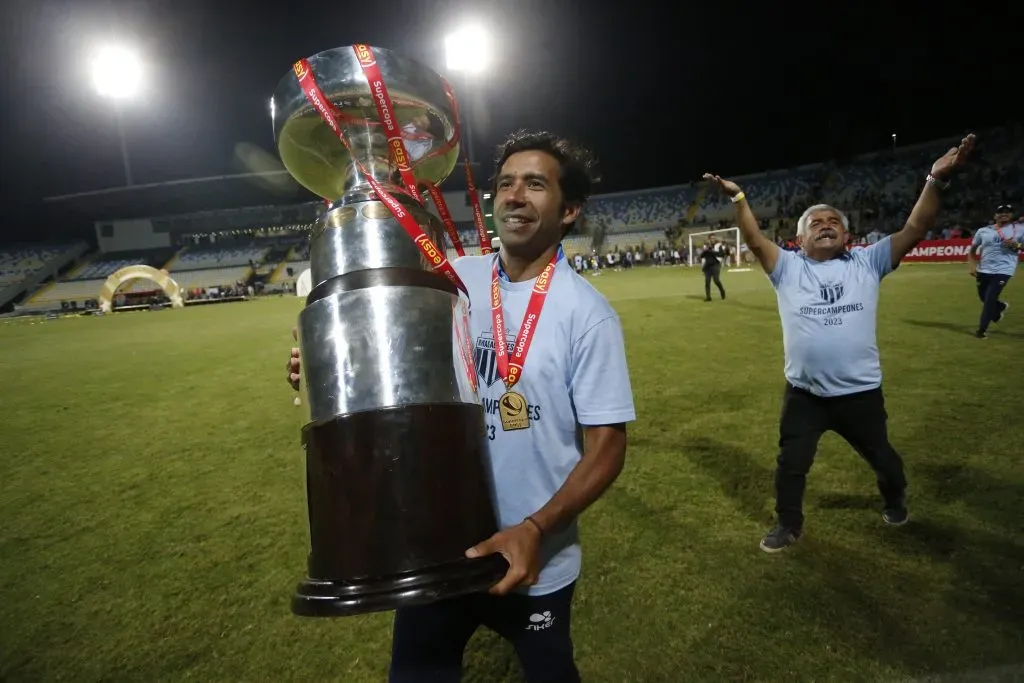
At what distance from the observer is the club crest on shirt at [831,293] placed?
317 cm

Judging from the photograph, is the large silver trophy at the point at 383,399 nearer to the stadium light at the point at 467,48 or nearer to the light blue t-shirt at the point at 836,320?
the light blue t-shirt at the point at 836,320

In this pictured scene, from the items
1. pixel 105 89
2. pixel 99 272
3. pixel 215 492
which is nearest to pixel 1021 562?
pixel 215 492

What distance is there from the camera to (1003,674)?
2234 mm

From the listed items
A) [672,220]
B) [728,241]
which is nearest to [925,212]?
[728,241]

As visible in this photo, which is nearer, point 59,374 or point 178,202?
point 59,374

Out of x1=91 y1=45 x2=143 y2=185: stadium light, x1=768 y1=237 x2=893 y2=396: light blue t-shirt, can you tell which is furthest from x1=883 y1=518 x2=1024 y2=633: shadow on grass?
x1=91 y1=45 x2=143 y2=185: stadium light

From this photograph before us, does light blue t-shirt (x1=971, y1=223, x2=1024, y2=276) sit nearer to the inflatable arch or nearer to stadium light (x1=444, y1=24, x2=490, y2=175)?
stadium light (x1=444, y1=24, x2=490, y2=175)

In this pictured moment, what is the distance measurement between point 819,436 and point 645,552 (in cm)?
127

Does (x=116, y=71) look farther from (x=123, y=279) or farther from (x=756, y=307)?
(x=756, y=307)

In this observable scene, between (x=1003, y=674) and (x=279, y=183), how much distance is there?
46.5 m

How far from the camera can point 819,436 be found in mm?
3215

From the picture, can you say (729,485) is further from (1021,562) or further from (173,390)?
(173,390)

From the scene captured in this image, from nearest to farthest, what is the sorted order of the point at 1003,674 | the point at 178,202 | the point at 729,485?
the point at 1003,674 → the point at 729,485 → the point at 178,202

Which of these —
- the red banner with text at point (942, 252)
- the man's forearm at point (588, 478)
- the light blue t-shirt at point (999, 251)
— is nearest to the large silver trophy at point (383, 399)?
the man's forearm at point (588, 478)
